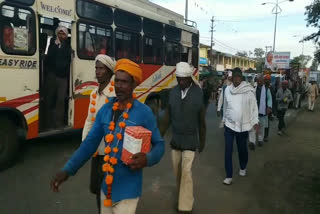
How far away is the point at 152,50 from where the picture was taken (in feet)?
30.7

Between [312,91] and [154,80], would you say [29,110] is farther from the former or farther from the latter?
[312,91]

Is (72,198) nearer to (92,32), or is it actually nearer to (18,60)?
(18,60)

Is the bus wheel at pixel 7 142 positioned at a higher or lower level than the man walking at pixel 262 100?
lower

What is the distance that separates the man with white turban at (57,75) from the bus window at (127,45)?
63.8 inches

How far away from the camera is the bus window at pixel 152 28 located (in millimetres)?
8891

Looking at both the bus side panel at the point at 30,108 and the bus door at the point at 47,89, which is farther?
the bus door at the point at 47,89

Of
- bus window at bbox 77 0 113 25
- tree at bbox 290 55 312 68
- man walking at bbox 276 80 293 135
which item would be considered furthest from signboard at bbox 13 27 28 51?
tree at bbox 290 55 312 68

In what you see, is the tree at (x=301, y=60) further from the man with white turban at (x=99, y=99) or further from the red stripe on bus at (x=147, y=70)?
the man with white turban at (x=99, y=99)

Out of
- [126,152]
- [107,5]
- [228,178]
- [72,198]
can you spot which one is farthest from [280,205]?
[107,5]

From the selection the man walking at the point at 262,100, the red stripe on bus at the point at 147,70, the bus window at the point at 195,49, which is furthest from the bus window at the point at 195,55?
the man walking at the point at 262,100

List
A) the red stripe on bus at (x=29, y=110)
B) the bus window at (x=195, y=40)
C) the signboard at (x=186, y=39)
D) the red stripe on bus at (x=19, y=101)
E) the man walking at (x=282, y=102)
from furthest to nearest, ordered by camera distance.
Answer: the bus window at (x=195, y=40) → the signboard at (x=186, y=39) → the man walking at (x=282, y=102) → the red stripe on bus at (x=29, y=110) → the red stripe on bus at (x=19, y=101)

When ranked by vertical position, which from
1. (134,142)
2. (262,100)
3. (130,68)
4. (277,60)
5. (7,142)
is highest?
(277,60)

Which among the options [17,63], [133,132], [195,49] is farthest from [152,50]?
[133,132]

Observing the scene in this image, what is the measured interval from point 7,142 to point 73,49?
2214 mm
